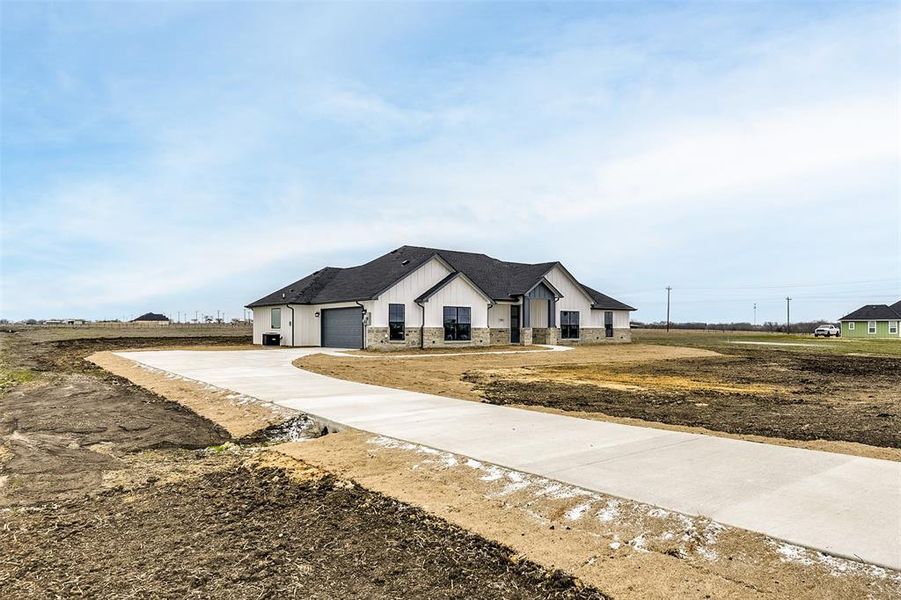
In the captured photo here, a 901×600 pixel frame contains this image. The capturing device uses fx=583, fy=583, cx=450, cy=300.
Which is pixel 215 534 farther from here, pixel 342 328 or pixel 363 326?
pixel 342 328

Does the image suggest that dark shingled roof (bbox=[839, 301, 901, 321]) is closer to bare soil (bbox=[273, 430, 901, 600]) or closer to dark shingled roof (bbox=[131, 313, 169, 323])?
bare soil (bbox=[273, 430, 901, 600])

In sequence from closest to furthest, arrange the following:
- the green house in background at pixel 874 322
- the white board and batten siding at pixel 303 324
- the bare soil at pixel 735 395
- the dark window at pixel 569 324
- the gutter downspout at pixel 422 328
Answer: the bare soil at pixel 735 395
the gutter downspout at pixel 422 328
the white board and batten siding at pixel 303 324
the dark window at pixel 569 324
the green house in background at pixel 874 322

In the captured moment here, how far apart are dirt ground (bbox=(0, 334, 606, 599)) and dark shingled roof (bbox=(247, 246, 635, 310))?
71.8 feet

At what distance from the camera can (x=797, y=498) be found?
201 inches

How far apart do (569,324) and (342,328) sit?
14996 millimetres

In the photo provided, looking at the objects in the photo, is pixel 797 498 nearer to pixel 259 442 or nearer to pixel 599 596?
pixel 599 596

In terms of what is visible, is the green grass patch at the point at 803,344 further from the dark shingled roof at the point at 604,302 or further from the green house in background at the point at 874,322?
the green house in background at the point at 874,322

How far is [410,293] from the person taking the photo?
3062 centimetres

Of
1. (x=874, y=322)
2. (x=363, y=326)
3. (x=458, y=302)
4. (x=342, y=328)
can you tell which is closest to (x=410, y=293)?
(x=458, y=302)

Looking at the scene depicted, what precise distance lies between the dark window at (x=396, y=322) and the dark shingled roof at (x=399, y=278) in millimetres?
1308

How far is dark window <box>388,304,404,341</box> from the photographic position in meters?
29.8

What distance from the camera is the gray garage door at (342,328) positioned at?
2998cm

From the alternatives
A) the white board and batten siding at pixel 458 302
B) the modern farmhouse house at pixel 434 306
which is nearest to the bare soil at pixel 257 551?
the modern farmhouse house at pixel 434 306

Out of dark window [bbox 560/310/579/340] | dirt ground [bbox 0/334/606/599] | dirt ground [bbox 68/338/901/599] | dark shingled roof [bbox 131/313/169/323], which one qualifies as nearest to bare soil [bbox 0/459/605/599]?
dirt ground [bbox 0/334/606/599]
